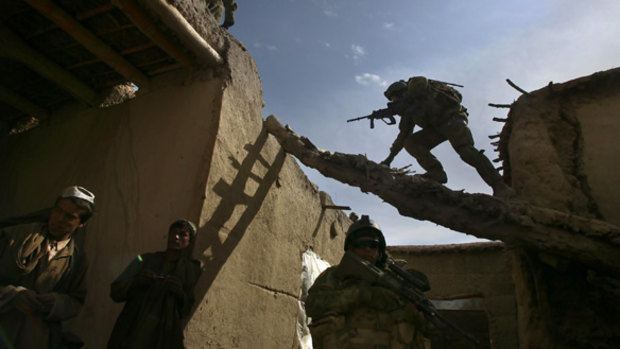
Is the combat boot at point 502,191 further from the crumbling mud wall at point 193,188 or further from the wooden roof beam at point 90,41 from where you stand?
the wooden roof beam at point 90,41

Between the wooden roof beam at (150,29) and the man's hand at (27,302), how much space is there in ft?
7.51

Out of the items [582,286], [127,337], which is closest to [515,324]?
[582,286]

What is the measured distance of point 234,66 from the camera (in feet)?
13.8

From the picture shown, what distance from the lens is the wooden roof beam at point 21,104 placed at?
4.49 meters

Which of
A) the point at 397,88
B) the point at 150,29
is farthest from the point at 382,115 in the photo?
the point at 150,29

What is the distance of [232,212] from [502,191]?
310 cm

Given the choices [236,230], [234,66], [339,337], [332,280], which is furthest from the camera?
[234,66]

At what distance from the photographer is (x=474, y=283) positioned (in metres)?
8.69

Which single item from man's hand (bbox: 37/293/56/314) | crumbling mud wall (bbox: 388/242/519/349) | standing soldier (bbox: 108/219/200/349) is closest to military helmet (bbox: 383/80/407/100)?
standing soldier (bbox: 108/219/200/349)

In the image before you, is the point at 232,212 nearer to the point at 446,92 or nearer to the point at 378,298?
the point at 378,298

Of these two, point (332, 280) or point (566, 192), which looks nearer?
point (332, 280)

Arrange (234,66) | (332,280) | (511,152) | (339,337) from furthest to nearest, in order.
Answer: (511,152), (234,66), (332,280), (339,337)

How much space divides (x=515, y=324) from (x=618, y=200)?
15.0ft

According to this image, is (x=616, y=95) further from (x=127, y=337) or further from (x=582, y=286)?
(x=127, y=337)
